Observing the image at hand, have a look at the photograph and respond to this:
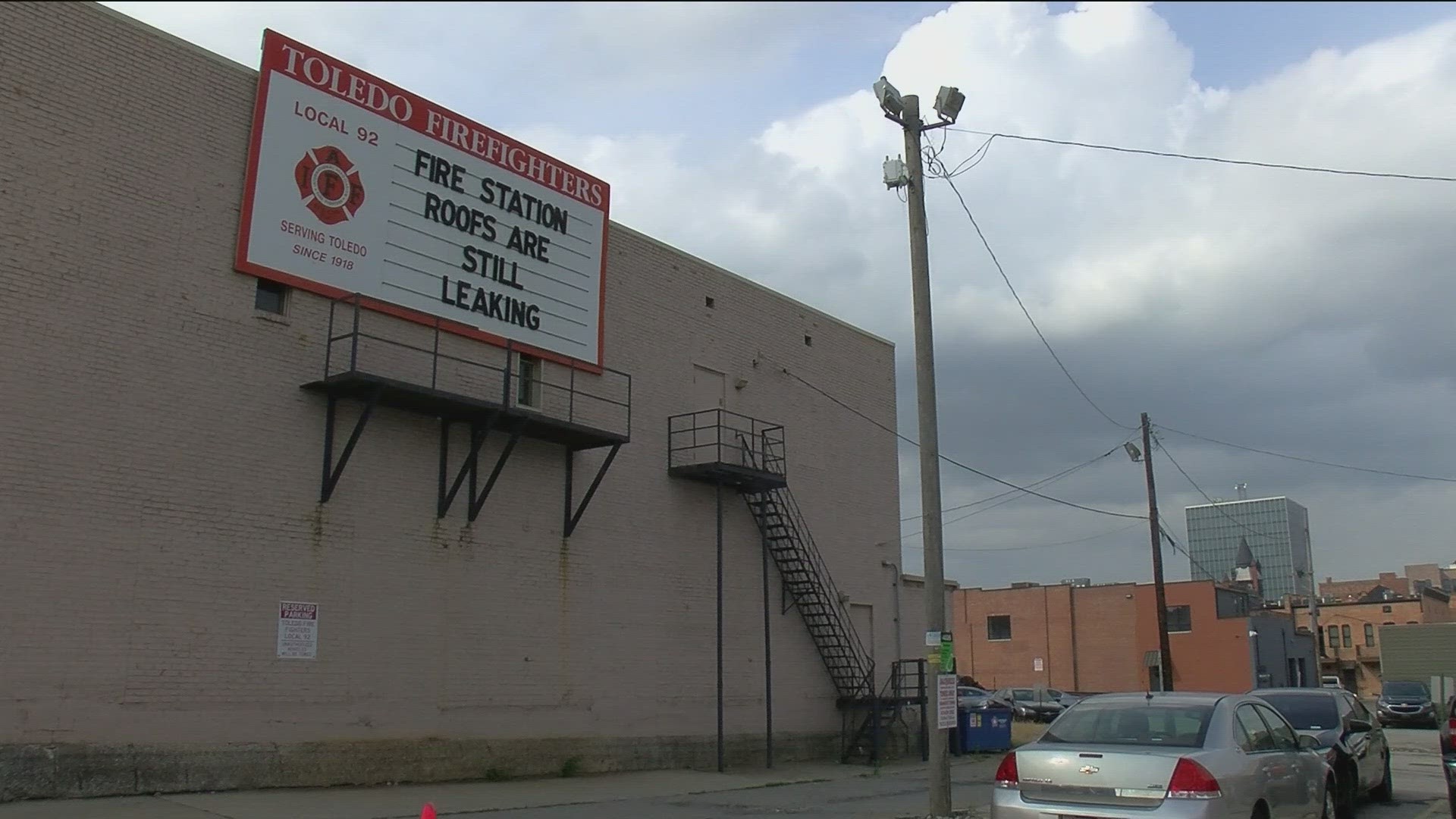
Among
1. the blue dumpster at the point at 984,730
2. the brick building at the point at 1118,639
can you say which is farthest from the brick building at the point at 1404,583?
the blue dumpster at the point at 984,730

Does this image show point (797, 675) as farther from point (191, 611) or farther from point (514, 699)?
point (191, 611)

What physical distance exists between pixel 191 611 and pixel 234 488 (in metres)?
1.70

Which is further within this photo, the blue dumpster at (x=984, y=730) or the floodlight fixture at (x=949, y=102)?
the blue dumpster at (x=984, y=730)

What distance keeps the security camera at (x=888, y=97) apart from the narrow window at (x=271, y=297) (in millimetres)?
8769

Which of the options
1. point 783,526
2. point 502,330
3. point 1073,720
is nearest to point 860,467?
point 783,526

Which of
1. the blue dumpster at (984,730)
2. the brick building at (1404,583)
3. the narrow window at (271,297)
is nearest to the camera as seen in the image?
the narrow window at (271,297)

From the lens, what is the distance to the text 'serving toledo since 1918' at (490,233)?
19.1 m

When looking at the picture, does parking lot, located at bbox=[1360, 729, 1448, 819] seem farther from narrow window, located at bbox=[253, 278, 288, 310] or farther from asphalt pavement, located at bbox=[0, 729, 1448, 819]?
narrow window, located at bbox=[253, 278, 288, 310]

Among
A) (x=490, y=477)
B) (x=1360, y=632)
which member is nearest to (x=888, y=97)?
(x=490, y=477)

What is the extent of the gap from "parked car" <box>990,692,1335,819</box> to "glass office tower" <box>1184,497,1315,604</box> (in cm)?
13714

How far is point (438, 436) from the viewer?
1886 centimetres

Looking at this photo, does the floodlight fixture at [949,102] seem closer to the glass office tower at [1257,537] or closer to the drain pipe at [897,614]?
the drain pipe at [897,614]

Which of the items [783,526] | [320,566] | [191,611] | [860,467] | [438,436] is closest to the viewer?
[191,611]

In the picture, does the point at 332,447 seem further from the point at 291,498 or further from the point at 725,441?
the point at 725,441
